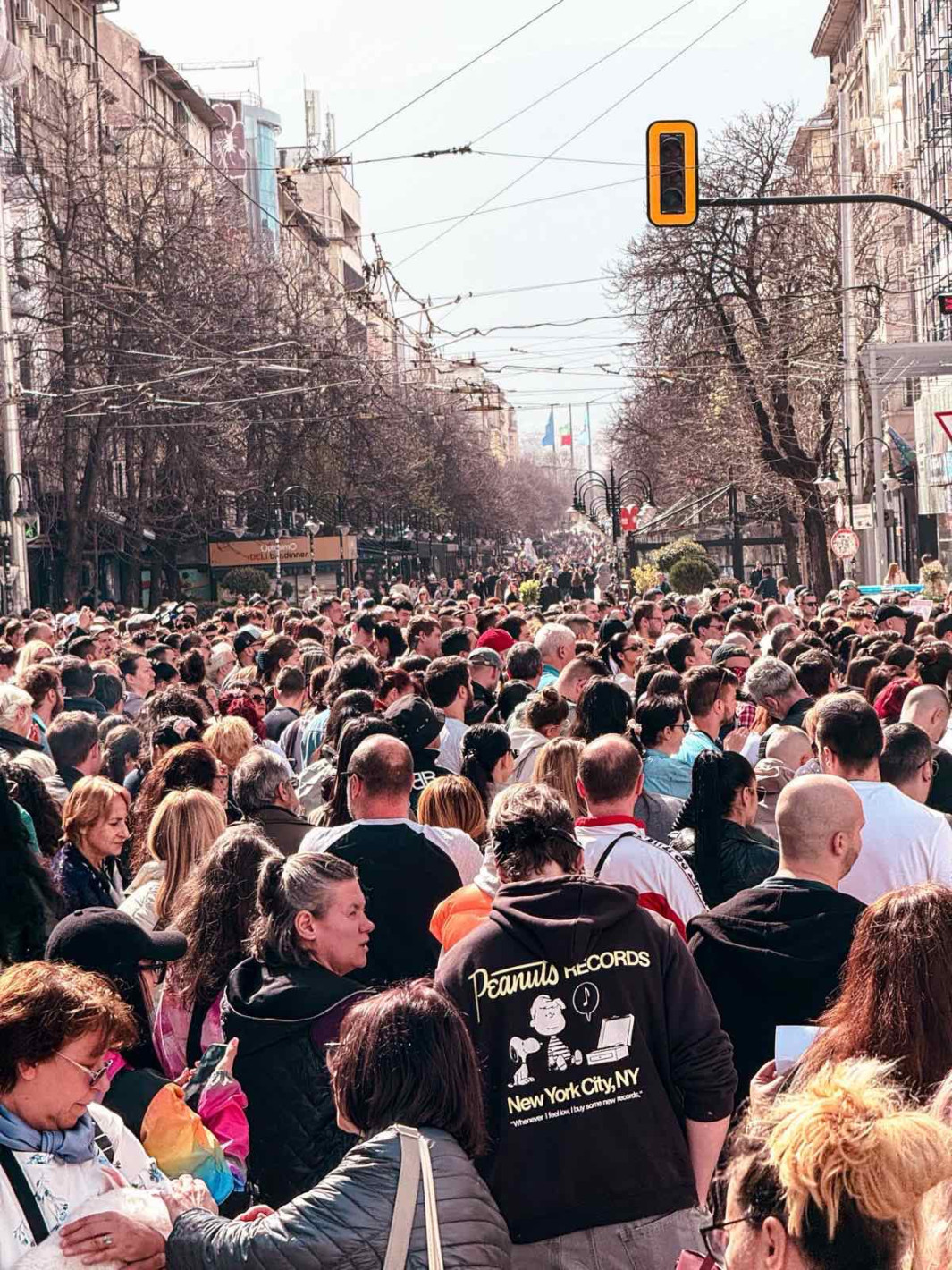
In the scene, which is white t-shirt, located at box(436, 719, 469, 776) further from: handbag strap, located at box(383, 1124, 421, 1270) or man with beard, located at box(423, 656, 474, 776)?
handbag strap, located at box(383, 1124, 421, 1270)

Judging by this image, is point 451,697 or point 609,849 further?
point 451,697

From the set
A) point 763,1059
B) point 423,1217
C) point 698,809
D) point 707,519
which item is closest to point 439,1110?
point 423,1217

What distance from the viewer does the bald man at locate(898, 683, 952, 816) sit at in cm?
799

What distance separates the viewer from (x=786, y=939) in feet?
15.8

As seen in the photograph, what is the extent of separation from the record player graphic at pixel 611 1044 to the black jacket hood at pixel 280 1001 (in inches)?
24.5

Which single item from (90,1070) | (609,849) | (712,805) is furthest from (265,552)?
(90,1070)

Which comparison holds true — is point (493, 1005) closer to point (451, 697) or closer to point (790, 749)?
point (790, 749)

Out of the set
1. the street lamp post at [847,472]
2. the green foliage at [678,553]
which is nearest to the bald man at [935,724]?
the street lamp post at [847,472]

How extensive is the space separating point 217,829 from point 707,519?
4184cm

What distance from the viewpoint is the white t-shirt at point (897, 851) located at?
19.5 ft

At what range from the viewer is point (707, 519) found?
4741 centimetres

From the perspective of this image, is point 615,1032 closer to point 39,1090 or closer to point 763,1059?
point 763,1059

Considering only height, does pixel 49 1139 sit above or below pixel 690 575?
above

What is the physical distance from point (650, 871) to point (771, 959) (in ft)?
2.40
